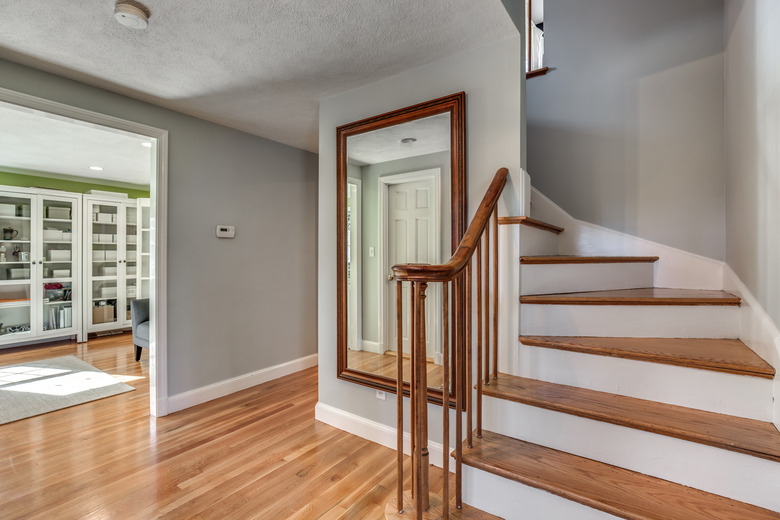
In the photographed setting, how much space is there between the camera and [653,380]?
131 cm

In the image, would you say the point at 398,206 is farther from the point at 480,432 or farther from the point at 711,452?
the point at 711,452

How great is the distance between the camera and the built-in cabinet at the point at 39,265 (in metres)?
4.41

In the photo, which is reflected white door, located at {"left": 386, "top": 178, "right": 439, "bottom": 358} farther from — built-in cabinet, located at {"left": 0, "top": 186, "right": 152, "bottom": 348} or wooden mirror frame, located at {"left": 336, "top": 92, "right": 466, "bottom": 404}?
→ built-in cabinet, located at {"left": 0, "top": 186, "right": 152, "bottom": 348}

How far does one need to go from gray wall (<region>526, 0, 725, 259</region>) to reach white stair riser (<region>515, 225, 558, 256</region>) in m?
0.53

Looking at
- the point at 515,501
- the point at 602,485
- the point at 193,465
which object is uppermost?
the point at 602,485

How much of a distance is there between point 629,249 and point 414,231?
1484 millimetres

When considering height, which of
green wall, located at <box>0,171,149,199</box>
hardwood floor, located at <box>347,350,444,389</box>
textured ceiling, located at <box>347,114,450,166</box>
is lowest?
hardwood floor, located at <box>347,350,444,389</box>

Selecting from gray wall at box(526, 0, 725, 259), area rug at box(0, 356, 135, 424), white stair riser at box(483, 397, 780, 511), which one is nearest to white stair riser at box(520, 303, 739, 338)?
white stair riser at box(483, 397, 780, 511)

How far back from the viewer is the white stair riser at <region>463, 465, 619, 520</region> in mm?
1097

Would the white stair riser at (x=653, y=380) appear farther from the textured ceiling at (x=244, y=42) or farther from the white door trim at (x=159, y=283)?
the white door trim at (x=159, y=283)

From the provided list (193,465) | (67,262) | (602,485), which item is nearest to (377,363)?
(193,465)

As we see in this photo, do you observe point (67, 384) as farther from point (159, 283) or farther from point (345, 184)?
point (345, 184)

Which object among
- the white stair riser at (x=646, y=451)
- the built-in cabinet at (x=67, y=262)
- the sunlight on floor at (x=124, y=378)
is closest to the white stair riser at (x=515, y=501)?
the white stair riser at (x=646, y=451)

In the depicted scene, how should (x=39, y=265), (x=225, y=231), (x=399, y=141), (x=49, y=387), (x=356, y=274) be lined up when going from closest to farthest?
(x=399, y=141) → (x=356, y=274) → (x=225, y=231) → (x=49, y=387) → (x=39, y=265)
